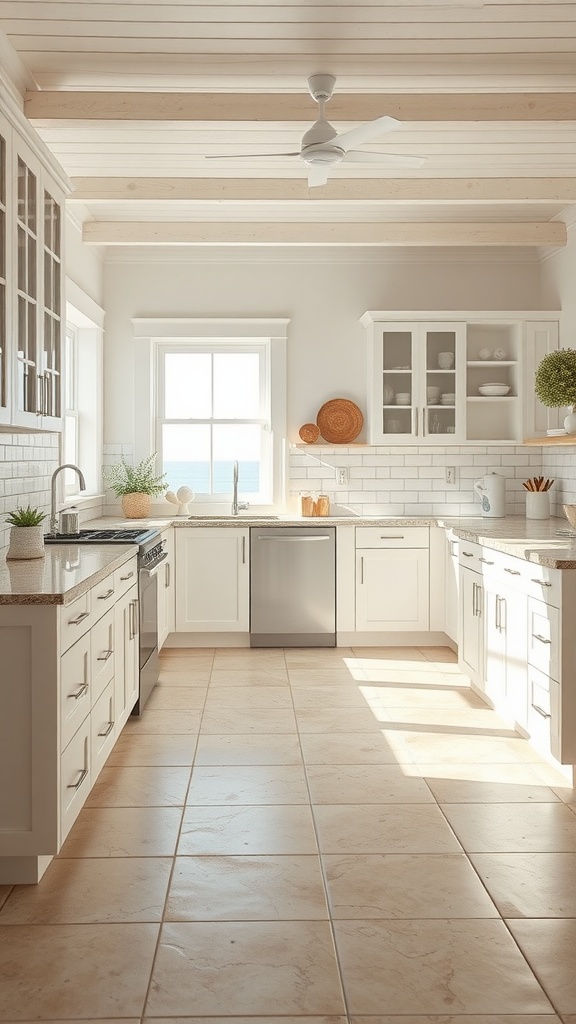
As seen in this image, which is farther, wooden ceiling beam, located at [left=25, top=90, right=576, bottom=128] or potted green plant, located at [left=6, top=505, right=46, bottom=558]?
wooden ceiling beam, located at [left=25, top=90, right=576, bottom=128]

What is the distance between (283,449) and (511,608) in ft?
9.78

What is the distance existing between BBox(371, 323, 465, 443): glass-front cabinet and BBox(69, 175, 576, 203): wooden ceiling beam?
4.61ft

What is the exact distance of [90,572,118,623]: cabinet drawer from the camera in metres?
3.32

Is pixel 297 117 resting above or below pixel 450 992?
above

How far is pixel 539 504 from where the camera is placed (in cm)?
618

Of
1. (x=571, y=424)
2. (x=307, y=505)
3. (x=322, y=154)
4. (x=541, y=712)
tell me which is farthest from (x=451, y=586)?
(x=322, y=154)

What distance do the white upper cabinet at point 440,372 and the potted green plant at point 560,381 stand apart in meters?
1.37

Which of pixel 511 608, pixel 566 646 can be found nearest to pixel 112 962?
pixel 566 646

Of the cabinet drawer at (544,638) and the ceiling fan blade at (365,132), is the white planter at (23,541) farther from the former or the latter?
the cabinet drawer at (544,638)

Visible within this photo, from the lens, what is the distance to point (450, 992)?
2.13 m

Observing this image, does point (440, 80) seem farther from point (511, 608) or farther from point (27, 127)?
point (511, 608)

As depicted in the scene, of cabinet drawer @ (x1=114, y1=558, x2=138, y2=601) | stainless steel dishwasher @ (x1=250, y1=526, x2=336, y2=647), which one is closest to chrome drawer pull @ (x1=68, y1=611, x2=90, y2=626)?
cabinet drawer @ (x1=114, y1=558, x2=138, y2=601)

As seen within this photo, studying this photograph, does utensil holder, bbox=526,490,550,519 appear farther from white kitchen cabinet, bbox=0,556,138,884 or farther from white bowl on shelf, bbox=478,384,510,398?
white kitchen cabinet, bbox=0,556,138,884

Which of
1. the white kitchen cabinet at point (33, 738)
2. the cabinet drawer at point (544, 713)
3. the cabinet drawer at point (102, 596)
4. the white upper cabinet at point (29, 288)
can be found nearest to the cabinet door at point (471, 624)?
the cabinet drawer at point (544, 713)
